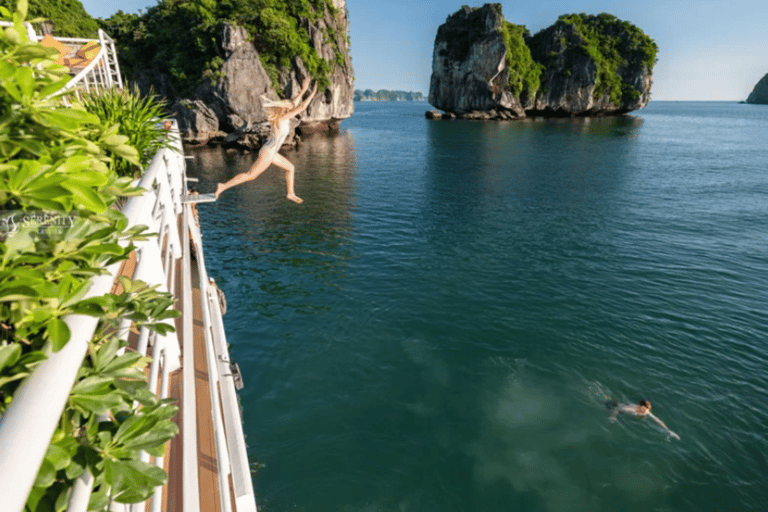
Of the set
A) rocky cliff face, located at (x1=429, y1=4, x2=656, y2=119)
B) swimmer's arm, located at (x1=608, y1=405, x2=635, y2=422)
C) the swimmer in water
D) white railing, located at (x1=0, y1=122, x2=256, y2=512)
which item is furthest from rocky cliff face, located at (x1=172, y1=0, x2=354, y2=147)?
rocky cliff face, located at (x1=429, y1=4, x2=656, y2=119)

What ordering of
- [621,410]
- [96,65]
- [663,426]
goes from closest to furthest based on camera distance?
1. [663,426]
2. [621,410]
3. [96,65]

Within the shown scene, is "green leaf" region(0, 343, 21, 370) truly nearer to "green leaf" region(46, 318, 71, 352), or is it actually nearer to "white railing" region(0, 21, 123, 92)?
"green leaf" region(46, 318, 71, 352)

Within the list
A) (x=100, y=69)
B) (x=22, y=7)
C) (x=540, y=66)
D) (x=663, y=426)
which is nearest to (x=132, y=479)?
(x=22, y=7)

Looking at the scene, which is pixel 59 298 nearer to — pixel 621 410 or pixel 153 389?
pixel 153 389

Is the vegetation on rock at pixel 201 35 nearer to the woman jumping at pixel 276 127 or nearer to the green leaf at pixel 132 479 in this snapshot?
the woman jumping at pixel 276 127

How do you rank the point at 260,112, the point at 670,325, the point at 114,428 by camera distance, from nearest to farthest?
the point at 114,428
the point at 670,325
the point at 260,112

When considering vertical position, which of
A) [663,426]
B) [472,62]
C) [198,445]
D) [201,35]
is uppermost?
[472,62]

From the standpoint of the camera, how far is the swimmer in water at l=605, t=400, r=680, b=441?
1025 centimetres

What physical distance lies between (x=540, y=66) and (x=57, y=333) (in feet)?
379

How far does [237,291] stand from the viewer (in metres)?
16.7

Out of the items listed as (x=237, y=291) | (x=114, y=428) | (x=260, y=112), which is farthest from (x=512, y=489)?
(x=260, y=112)

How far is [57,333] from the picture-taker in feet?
3.49

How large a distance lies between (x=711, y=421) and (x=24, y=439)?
45.8 ft

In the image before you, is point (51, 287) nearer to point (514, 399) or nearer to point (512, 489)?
point (512, 489)
